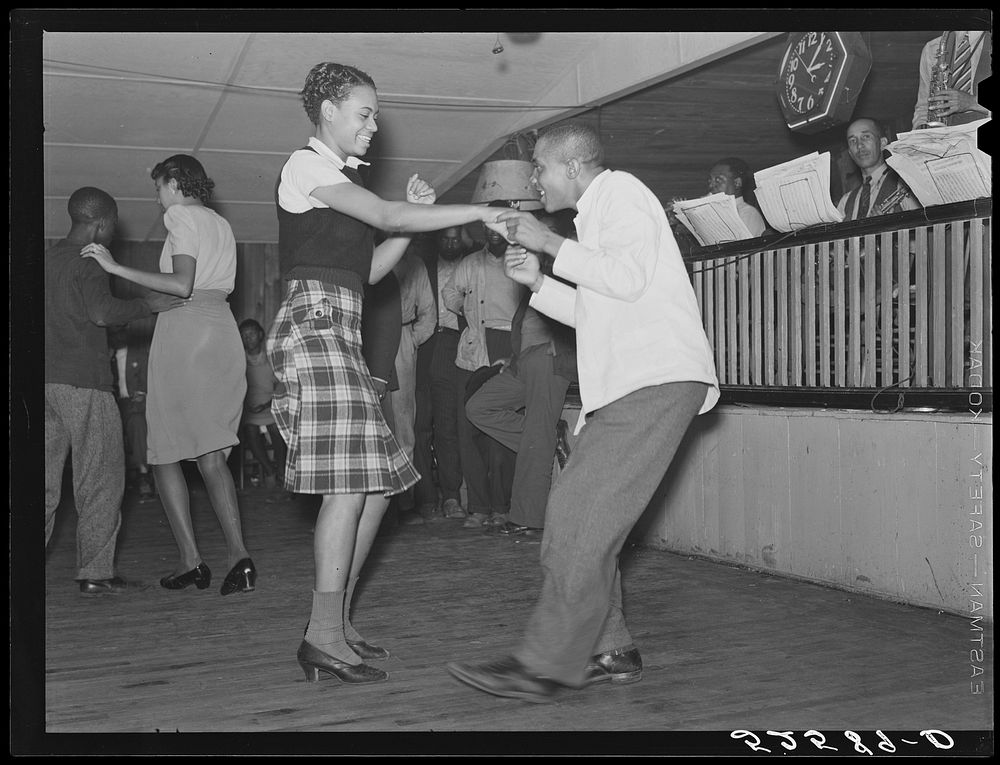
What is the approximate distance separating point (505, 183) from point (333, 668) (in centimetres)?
288

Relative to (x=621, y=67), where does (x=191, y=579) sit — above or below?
below

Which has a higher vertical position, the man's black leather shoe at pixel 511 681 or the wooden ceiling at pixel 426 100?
the wooden ceiling at pixel 426 100

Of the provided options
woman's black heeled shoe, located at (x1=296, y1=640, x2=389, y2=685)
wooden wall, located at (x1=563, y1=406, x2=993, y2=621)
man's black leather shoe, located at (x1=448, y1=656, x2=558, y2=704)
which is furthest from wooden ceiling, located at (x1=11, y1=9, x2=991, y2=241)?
man's black leather shoe, located at (x1=448, y1=656, x2=558, y2=704)

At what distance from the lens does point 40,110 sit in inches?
108

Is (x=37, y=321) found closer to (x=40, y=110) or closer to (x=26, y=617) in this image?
(x=40, y=110)

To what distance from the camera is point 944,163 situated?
12.3 feet

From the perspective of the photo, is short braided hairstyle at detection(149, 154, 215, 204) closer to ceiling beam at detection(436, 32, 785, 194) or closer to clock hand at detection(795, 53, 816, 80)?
ceiling beam at detection(436, 32, 785, 194)

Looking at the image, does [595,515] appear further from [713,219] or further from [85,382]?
[713,219]

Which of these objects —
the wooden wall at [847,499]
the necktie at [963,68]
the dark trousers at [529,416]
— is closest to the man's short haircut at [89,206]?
the dark trousers at [529,416]

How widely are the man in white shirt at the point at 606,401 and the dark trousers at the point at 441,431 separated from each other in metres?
3.81

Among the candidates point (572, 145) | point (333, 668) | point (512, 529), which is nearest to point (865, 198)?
point (512, 529)

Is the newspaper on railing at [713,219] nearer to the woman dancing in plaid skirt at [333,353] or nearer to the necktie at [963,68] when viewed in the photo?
the necktie at [963,68]

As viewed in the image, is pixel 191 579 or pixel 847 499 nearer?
pixel 847 499

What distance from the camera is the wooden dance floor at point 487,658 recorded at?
2.65m
